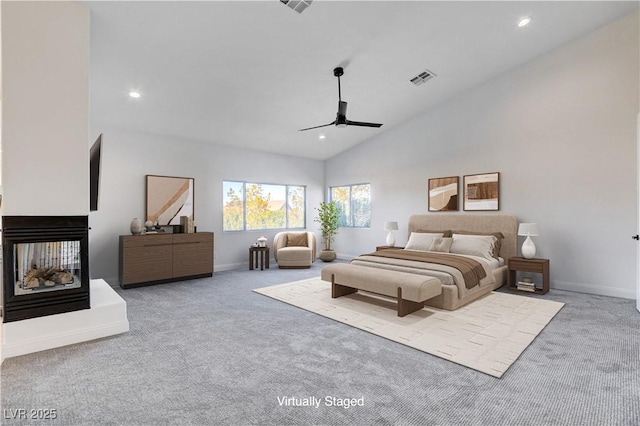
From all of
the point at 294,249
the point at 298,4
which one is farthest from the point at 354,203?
the point at 298,4

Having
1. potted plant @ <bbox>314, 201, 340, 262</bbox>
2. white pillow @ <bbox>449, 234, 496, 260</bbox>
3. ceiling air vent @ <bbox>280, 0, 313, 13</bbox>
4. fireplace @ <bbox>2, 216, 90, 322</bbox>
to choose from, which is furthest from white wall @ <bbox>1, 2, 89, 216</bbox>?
potted plant @ <bbox>314, 201, 340, 262</bbox>

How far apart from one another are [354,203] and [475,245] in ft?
11.6

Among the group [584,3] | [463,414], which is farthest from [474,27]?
[463,414]

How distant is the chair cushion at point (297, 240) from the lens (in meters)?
7.52

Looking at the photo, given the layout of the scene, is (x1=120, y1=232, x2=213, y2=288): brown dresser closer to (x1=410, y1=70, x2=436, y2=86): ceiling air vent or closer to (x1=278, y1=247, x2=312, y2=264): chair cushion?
(x1=278, y1=247, x2=312, y2=264): chair cushion

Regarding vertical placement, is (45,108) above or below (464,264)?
above

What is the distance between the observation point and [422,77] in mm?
5316

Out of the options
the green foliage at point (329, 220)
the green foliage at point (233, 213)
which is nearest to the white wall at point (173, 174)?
the green foliage at point (233, 213)

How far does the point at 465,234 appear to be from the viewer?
227 inches

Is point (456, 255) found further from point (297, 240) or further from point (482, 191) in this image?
point (297, 240)

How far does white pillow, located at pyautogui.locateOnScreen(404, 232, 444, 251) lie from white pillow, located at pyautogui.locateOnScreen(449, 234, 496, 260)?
1.35 ft

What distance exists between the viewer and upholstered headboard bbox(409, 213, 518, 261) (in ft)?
17.8

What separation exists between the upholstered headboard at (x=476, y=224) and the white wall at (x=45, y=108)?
5.62 meters

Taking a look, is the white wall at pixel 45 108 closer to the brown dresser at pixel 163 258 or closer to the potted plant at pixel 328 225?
the brown dresser at pixel 163 258
